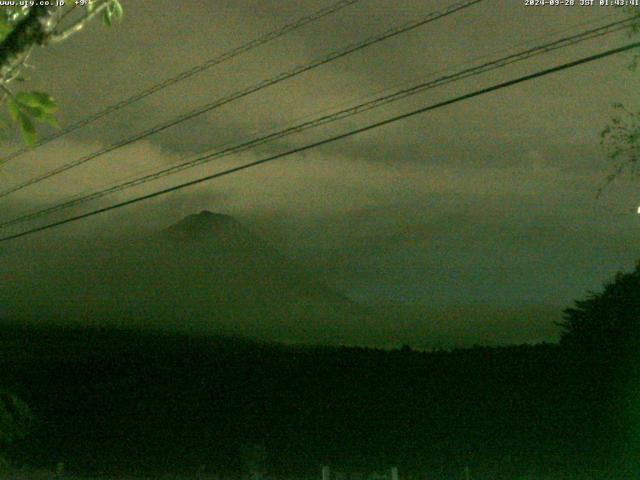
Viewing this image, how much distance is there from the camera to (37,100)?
336cm

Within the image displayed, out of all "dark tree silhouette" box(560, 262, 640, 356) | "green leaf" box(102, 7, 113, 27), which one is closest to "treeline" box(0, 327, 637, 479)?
"dark tree silhouette" box(560, 262, 640, 356)

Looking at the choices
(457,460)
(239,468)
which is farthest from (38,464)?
(457,460)

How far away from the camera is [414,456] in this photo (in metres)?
22.3

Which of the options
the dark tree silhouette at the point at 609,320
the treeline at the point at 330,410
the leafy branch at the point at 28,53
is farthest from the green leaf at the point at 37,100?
the dark tree silhouette at the point at 609,320

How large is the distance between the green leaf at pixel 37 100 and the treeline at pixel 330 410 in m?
15.0

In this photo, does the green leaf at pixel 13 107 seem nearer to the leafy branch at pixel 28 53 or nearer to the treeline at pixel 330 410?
the leafy branch at pixel 28 53

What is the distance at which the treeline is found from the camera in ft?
68.6

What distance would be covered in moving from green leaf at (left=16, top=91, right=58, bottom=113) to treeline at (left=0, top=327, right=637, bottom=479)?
14984mm

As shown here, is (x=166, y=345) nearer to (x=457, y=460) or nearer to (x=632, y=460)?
(x=457, y=460)

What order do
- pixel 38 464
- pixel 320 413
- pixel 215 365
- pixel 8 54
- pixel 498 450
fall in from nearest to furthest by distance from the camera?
pixel 8 54
pixel 498 450
pixel 320 413
pixel 38 464
pixel 215 365

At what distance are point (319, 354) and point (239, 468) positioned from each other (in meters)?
6.51

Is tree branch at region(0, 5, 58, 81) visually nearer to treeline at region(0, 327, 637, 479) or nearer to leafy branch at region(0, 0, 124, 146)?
leafy branch at region(0, 0, 124, 146)

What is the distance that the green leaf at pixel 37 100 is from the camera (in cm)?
335

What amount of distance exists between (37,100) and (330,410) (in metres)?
22.6
